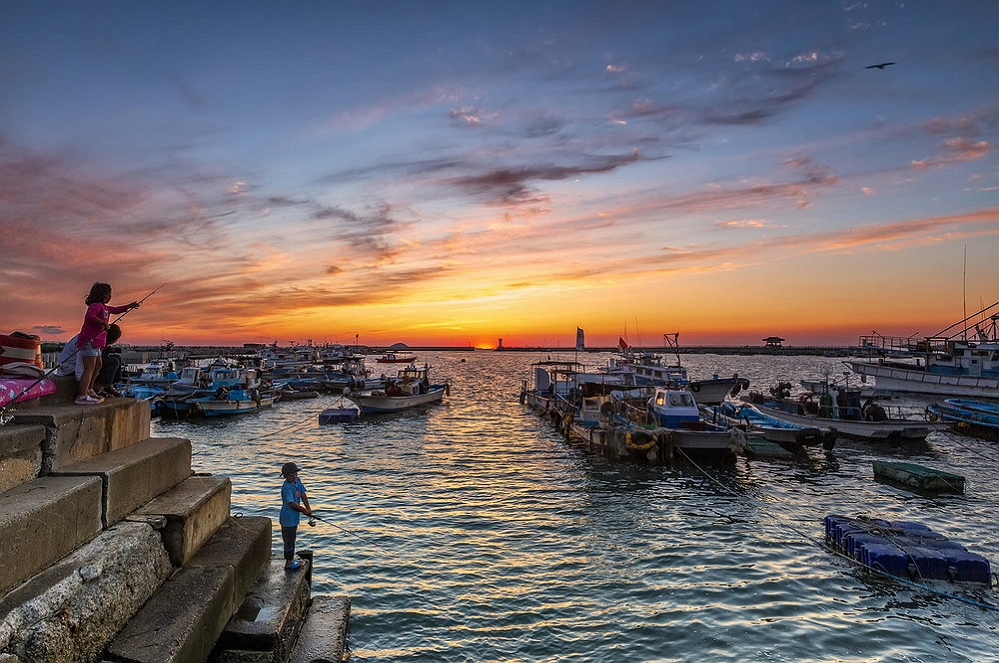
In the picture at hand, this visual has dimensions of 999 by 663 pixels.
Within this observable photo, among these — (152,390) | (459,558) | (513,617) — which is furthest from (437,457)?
(152,390)

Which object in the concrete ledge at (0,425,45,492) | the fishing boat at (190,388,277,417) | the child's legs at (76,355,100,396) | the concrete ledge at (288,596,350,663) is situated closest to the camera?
the concrete ledge at (0,425,45,492)

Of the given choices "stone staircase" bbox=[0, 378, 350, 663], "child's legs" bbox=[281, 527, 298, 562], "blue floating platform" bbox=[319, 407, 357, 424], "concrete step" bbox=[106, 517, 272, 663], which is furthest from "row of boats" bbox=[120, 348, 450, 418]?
"concrete step" bbox=[106, 517, 272, 663]

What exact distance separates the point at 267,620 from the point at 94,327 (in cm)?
424

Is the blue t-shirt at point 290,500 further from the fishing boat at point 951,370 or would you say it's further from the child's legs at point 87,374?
the fishing boat at point 951,370

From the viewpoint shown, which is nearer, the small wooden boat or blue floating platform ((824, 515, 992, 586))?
blue floating platform ((824, 515, 992, 586))

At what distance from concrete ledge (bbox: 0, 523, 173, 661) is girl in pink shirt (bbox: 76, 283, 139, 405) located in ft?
6.60

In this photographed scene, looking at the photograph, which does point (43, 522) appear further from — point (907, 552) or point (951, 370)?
point (951, 370)

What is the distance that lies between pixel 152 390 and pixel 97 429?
151ft

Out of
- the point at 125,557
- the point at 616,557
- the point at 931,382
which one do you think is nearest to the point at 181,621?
the point at 125,557

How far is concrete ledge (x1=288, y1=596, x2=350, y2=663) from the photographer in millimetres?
7359

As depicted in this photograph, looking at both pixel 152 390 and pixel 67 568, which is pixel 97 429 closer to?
pixel 67 568

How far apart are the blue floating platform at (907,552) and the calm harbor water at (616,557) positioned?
0.38 m

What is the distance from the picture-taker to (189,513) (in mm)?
6441

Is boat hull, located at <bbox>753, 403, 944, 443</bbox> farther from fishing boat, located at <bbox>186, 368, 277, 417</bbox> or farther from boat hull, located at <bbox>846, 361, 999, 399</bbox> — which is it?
fishing boat, located at <bbox>186, 368, 277, 417</bbox>
